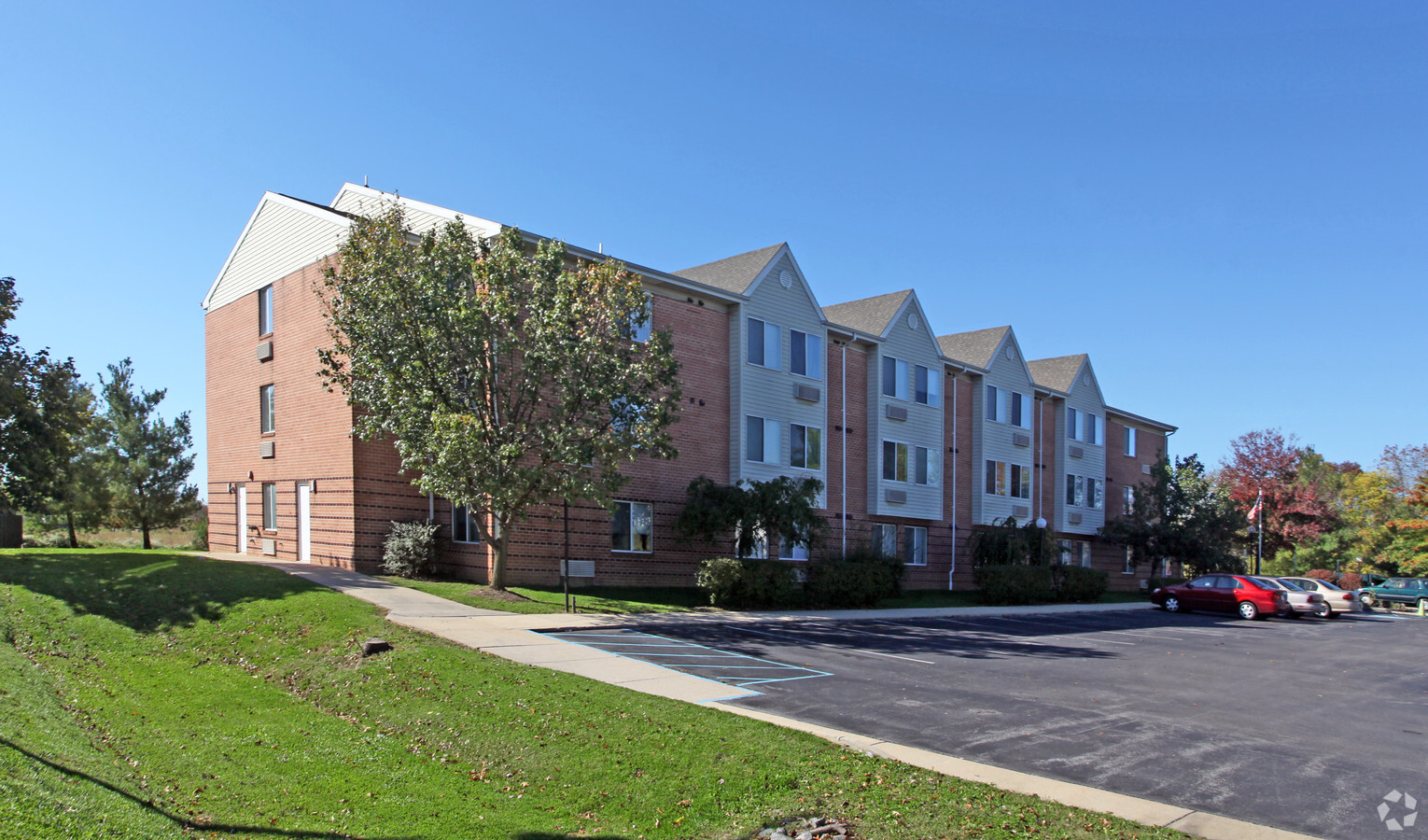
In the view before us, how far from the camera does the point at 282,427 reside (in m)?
26.9

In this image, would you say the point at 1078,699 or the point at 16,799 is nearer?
the point at 16,799

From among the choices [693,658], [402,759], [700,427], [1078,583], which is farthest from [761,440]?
[402,759]

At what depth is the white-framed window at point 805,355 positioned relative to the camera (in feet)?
100

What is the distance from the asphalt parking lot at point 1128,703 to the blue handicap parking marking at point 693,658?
7cm

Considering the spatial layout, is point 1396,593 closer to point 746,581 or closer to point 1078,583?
point 1078,583

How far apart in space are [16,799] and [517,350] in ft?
52.4

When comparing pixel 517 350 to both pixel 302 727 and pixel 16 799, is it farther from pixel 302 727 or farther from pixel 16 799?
pixel 16 799

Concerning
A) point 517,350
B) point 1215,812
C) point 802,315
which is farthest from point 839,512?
point 1215,812

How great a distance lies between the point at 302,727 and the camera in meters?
10.4

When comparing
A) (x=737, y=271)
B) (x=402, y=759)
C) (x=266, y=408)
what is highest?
(x=737, y=271)

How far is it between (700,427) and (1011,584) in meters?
14.0

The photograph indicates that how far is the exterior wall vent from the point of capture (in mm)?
23969

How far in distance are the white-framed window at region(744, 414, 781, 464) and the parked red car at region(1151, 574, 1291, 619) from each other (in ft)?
52.2

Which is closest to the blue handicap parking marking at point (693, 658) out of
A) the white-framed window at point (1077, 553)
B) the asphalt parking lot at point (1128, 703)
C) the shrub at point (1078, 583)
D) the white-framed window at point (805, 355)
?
the asphalt parking lot at point (1128, 703)
